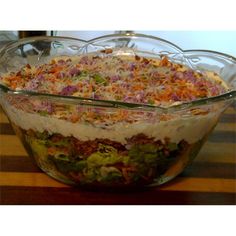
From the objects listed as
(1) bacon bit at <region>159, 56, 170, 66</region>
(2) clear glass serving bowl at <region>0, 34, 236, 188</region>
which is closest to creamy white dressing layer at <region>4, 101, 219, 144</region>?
(2) clear glass serving bowl at <region>0, 34, 236, 188</region>

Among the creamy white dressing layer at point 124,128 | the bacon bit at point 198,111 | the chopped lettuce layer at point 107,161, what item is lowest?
the chopped lettuce layer at point 107,161

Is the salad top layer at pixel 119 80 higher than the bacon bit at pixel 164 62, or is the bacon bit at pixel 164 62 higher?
the bacon bit at pixel 164 62

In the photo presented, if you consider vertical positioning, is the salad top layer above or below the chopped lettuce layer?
above

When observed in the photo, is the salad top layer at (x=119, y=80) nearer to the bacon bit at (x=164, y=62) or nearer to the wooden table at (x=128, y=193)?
the bacon bit at (x=164, y=62)

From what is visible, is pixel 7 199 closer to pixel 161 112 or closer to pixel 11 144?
pixel 11 144

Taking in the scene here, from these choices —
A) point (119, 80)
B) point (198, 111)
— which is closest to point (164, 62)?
point (119, 80)

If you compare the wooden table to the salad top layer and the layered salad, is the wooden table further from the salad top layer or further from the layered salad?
the salad top layer

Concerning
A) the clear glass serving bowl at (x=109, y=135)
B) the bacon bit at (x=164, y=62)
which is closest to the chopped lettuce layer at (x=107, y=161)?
the clear glass serving bowl at (x=109, y=135)

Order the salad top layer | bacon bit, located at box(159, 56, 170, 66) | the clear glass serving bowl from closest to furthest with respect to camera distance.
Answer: the clear glass serving bowl → the salad top layer → bacon bit, located at box(159, 56, 170, 66)
